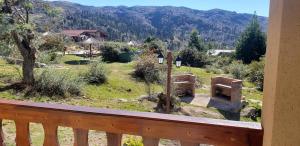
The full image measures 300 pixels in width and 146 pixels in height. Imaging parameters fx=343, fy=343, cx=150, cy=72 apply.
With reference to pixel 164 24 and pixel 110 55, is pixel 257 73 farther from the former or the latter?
pixel 164 24

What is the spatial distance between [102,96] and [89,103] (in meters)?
0.93

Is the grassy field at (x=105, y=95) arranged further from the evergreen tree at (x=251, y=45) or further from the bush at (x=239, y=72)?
the evergreen tree at (x=251, y=45)

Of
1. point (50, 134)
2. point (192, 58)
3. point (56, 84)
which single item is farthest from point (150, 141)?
point (192, 58)

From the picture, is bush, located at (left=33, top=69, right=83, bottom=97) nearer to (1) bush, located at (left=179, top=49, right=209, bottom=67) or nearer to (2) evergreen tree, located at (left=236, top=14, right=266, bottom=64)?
(1) bush, located at (left=179, top=49, right=209, bottom=67)

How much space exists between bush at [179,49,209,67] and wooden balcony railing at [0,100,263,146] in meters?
16.0

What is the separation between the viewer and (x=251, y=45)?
66.0 feet

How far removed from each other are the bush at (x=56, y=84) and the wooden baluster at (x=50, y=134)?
722 centimetres

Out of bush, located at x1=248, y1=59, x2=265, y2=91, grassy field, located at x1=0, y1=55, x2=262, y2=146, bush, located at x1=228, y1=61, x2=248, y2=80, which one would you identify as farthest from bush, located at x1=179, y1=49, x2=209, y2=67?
grassy field, located at x1=0, y1=55, x2=262, y2=146

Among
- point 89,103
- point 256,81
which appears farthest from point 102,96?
point 256,81

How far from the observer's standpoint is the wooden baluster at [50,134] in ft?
4.59

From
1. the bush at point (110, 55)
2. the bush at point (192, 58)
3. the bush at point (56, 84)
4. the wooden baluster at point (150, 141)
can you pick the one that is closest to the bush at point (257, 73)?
the bush at point (192, 58)

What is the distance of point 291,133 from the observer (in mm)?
941

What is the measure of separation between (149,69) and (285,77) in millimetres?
10616

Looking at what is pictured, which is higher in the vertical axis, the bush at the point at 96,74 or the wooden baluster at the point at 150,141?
the wooden baluster at the point at 150,141
